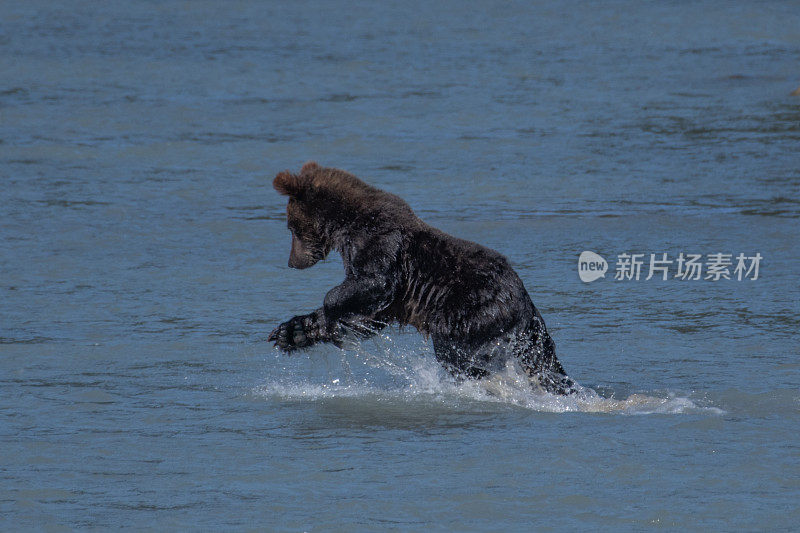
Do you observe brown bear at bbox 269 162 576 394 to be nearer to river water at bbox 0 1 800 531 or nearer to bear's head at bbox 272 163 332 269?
bear's head at bbox 272 163 332 269

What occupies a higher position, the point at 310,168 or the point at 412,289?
the point at 310,168

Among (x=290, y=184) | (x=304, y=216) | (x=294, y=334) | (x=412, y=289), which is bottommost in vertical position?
(x=294, y=334)

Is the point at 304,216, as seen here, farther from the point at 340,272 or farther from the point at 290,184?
the point at 340,272

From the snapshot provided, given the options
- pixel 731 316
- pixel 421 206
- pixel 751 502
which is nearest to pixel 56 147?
pixel 421 206

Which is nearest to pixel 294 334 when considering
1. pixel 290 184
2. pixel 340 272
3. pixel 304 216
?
pixel 304 216

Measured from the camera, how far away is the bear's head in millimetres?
7047

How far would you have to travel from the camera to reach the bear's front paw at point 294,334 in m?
6.99

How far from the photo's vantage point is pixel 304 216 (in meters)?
7.13

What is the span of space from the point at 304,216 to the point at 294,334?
23.3 inches

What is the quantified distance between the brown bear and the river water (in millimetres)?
220

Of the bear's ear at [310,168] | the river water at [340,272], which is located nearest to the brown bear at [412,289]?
the bear's ear at [310,168]

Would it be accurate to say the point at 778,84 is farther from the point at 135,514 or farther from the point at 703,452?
the point at 135,514

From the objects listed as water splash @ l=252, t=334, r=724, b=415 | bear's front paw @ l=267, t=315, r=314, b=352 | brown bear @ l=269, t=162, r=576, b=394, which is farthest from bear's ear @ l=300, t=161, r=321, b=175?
water splash @ l=252, t=334, r=724, b=415

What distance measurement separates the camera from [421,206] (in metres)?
11.5
